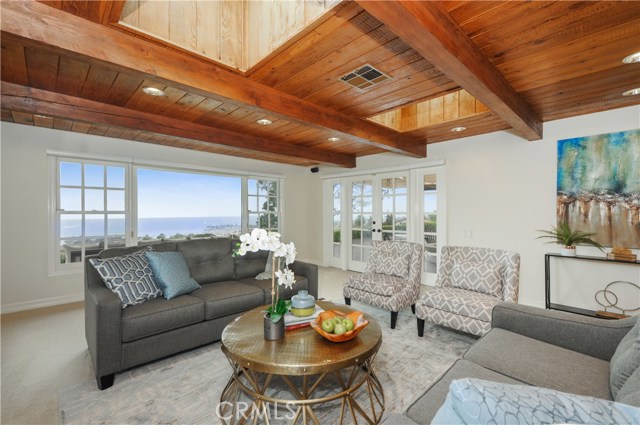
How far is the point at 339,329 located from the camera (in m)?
1.68

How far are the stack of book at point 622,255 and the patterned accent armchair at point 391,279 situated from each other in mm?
1971

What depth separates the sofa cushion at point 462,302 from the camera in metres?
2.46

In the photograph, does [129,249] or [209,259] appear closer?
[129,249]

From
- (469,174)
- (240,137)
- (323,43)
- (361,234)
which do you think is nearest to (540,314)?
(323,43)

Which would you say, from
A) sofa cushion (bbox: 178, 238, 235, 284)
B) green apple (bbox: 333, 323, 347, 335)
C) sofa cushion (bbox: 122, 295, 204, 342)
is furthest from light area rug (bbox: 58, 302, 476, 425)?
sofa cushion (bbox: 178, 238, 235, 284)

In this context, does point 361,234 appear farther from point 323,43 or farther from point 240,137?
point 323,43

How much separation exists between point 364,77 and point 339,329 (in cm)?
193

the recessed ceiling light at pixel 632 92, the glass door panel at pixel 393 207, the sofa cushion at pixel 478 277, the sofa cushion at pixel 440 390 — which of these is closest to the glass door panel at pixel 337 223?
the glass door panel at pixel 393 207

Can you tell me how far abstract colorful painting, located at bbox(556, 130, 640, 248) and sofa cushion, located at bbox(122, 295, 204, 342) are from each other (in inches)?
166

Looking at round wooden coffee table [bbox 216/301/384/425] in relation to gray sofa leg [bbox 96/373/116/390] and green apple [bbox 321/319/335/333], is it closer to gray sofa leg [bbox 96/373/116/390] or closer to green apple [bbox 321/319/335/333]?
green apple [bbox 321/319/335/333]

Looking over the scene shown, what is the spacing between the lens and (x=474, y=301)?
2543 mm

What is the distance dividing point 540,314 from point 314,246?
5.26 metres

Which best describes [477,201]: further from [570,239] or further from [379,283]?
[379,283]

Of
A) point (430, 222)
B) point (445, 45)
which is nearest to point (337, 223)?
point (430, 222)
